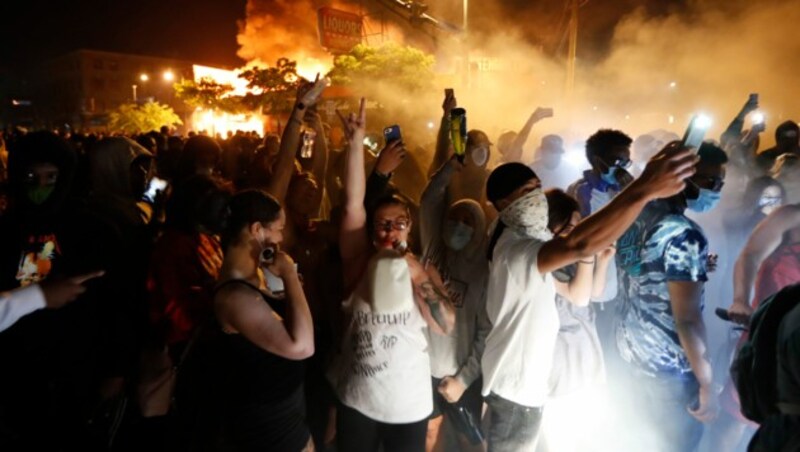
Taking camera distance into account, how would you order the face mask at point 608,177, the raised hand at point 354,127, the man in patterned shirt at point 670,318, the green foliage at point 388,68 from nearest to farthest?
1. the man in patterned shirt at point 670,318
2. the raised hand at point 354,127
3. the face mask at point 608,177
4. the green foliage at point 388,68

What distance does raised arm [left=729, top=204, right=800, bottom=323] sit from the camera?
9.87 feet

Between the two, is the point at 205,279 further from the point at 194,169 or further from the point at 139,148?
the point at 139,148

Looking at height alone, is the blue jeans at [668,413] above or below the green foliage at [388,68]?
below

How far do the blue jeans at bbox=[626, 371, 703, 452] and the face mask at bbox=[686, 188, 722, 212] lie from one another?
0.99 m

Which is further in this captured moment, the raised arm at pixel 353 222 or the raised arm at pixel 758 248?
the raised arm at pixel 758 248

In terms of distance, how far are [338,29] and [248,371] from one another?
34.5 meters

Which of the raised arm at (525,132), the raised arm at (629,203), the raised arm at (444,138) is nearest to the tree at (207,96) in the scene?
the raised arm at (525,132)

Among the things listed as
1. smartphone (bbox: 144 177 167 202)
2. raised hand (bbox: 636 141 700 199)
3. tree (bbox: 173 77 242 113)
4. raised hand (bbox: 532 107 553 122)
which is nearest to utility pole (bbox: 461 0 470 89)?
raised hand (bbox: 532 107 553 122)

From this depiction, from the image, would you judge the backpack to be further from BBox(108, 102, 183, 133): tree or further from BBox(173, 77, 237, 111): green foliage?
BBox(108, 102, 183, 133): tree

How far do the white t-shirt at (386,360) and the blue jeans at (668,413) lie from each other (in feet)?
4.21

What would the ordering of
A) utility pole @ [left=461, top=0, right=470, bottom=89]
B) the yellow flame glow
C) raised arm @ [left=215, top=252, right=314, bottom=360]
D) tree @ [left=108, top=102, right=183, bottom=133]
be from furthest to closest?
the yellow flame glow < tree @ [left=108, top=102, right=183, bottom=133] < utility pole @ [left=461, top=0, right=470, bottom=89] < raised arm @ [left=215, top=252, right=314, bottom=360]

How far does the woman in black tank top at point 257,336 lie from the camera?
2184 mm

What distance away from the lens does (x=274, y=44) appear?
45594mm

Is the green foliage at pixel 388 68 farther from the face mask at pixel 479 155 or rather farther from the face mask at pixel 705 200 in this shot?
the face mask at pixel 705 200
